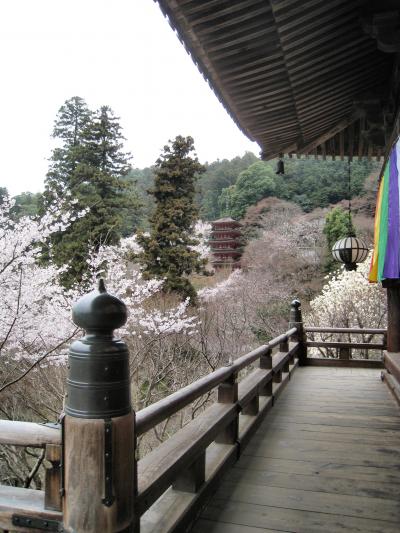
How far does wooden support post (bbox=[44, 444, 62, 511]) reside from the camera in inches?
56.9

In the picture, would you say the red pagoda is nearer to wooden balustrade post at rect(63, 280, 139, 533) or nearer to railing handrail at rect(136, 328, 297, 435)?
railing handrail at rect(136, 328, 297, 435)

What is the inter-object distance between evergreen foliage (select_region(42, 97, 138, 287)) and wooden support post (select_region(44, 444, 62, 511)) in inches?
532

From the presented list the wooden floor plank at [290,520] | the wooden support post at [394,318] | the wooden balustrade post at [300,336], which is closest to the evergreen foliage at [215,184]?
the wooden balustrade post at [300,336]

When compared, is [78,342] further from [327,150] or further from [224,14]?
[327,150]

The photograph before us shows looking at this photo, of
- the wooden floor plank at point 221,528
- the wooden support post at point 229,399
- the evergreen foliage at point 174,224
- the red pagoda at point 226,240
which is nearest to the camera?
the wooden floor plank at point 221,528

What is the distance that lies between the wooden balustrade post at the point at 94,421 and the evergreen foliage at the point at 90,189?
13616mm

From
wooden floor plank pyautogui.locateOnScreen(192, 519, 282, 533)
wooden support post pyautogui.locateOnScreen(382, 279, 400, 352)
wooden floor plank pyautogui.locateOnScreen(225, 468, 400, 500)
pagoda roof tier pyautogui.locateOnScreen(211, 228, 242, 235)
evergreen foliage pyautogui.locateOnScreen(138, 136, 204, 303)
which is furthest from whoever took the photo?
pagoda roof tier pyautogui.locateOnScreen(211, 228, 242, 235)

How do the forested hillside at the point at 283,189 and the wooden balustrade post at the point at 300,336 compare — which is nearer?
the wooden balustrade post at the point at 300,336

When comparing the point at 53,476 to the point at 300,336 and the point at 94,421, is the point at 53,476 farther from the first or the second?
the point at 300,336

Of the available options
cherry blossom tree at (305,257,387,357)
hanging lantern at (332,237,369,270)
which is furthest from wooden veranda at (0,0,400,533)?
cherry blossom tree at (305,257,387,357)

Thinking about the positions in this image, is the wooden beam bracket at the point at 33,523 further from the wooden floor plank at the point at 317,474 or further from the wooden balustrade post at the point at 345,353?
the wooden balustrade post at the point at 345,353

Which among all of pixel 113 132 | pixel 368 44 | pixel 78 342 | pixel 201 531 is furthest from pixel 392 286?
pixel 113 132

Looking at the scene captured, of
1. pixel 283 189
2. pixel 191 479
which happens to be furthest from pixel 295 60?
pixel 283 189

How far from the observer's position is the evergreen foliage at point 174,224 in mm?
15156
